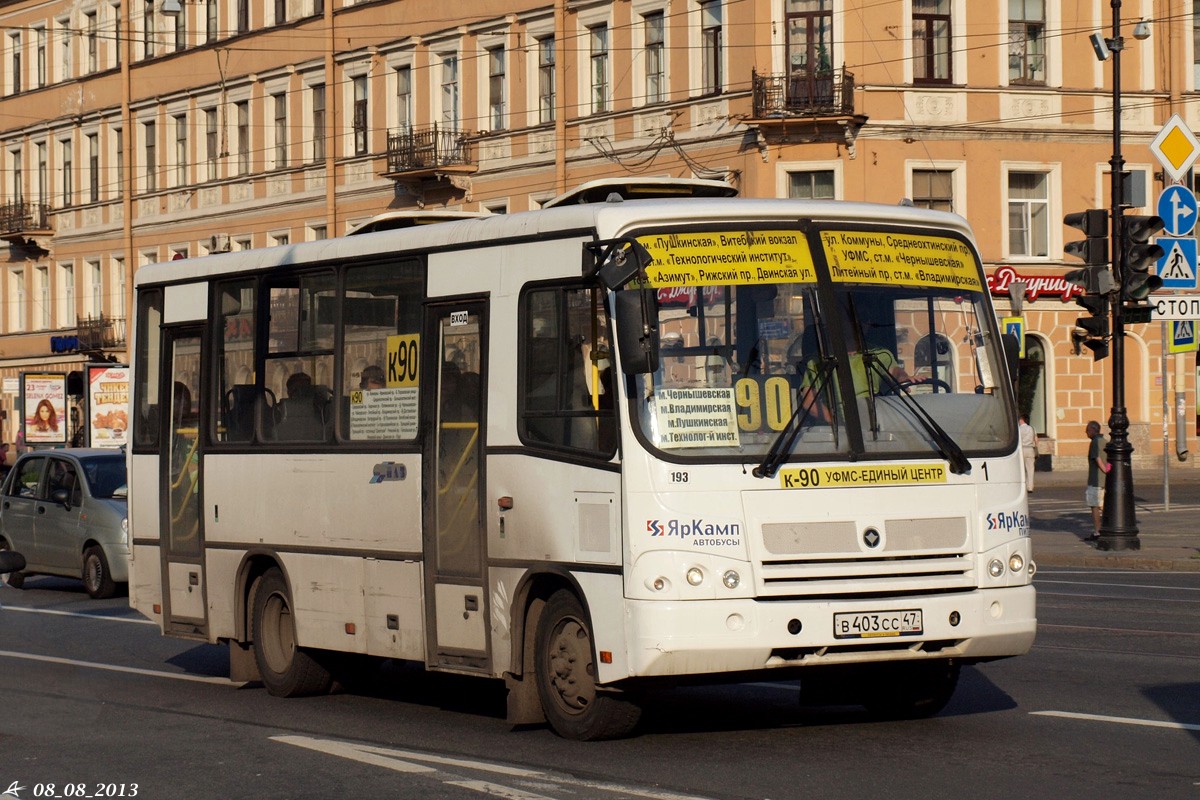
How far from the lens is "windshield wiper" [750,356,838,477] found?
10.0 metres

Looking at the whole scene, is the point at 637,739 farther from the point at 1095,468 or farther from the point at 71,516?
the point at 1095,468

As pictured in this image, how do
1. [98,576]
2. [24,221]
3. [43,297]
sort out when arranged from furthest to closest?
[43,297] < [24,221] < [98,576]

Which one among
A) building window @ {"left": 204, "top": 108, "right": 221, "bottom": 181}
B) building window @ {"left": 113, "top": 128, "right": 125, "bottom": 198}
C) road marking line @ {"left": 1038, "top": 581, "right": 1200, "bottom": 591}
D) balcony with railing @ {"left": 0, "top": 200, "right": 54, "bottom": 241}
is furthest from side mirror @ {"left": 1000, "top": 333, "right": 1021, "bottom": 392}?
balcony with railing @ {"left": 0, "top": 200, "right": 54, "bottom": 241}

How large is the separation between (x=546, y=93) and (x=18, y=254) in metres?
29.2

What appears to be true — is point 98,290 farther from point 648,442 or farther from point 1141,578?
point 648,442

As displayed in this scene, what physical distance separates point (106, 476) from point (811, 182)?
75.6ft

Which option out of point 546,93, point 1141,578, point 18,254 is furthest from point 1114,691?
point 18,254

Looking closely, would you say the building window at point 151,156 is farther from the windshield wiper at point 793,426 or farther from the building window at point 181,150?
the windshield wiper at point 793,426

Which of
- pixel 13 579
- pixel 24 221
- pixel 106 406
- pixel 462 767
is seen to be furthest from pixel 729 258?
pixel 24 221

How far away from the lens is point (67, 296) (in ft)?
225

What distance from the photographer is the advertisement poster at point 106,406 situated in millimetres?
43156

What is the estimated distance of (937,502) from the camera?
10281 millimetres

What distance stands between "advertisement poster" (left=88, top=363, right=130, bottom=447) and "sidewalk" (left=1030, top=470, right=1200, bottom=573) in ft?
62.5

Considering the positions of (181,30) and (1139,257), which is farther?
(181,30)
